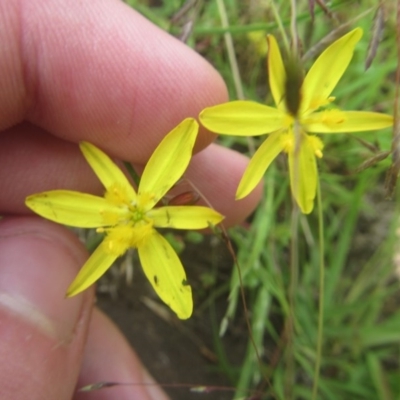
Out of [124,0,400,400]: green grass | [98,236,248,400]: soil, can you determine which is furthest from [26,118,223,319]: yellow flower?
[98,236,248,400]: soil

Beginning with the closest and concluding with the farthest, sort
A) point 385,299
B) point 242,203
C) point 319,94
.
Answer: point 319,94
point 242,203
point 385,299

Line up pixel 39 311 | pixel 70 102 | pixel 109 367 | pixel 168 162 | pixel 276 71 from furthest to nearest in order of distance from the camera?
pixel 109 367 < pixel 70 102 < pixel 39 311 < pixel 168 162 < pixel 276 71

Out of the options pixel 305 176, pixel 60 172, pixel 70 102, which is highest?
pixel 70 102

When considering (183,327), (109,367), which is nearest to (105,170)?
(109,367)

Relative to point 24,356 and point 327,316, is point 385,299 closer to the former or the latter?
point 327,316

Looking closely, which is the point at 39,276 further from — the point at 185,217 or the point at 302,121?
the point at 302,121

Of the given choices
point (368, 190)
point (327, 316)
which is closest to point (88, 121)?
point (327, 316)
